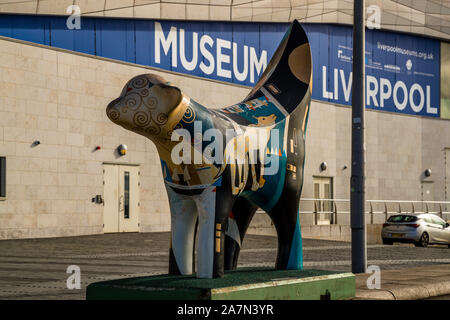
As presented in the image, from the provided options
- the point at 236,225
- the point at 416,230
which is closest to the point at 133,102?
the point at 236,225

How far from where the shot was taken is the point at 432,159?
118ft

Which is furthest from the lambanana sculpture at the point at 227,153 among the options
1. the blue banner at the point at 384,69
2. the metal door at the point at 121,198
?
the blue banner at the point at 384,69

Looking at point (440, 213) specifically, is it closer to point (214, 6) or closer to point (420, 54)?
point (420, 54)

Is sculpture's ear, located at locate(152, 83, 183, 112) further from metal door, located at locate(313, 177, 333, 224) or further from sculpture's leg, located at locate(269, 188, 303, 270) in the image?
metal door, located at locate(313, 177, 333, 224)

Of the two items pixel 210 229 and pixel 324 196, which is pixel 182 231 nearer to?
pixel 210 229

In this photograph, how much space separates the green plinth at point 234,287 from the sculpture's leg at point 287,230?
19 cm

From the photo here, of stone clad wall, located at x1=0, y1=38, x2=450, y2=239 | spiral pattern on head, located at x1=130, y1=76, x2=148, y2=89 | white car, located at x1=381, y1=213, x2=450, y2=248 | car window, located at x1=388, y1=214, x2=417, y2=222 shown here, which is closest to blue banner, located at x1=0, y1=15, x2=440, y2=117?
stone clad wall, located at x1=0, y1=38, x2=450, y2=239

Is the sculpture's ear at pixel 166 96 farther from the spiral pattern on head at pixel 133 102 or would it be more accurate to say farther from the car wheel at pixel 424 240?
the car wheel at pixel 424 240

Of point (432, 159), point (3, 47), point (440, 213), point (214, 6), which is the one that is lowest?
point (440, 213)

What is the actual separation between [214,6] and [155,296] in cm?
2123

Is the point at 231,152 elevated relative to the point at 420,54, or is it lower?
lower

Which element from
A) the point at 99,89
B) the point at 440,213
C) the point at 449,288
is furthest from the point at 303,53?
the point at 440,213

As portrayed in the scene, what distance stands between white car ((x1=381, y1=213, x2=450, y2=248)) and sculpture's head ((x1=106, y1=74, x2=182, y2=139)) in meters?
20.2
